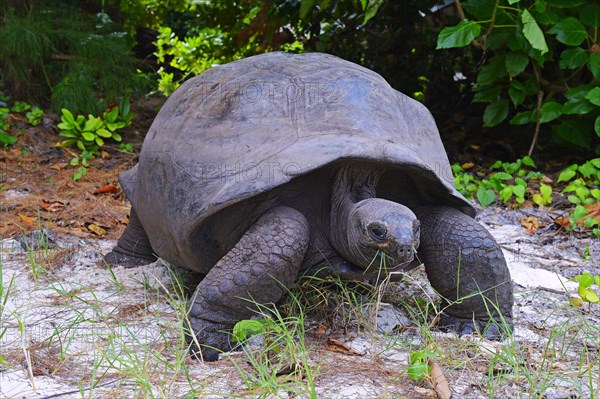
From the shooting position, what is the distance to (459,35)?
521cm

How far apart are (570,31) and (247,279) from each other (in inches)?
157

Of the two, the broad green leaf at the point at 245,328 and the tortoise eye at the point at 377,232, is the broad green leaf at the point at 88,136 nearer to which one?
the broad green leaf at the point at 245,328

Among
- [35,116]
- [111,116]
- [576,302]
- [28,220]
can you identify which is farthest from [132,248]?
[35,116]

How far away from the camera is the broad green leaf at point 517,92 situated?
5898 millimetres

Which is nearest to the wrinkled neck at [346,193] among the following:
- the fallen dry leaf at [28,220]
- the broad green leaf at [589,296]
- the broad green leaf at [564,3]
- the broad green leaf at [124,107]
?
the broad green leaf at [589,296]

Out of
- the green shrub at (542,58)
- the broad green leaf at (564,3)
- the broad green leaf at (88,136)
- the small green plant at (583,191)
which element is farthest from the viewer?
the broad green leaf at (88,136)

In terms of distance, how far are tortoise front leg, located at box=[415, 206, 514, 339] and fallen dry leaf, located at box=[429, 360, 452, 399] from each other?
51cm

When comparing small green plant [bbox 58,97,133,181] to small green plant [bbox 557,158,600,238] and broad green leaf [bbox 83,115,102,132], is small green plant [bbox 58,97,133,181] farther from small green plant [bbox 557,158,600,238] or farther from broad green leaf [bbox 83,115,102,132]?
small green plant [bbox 557,158,600,238]

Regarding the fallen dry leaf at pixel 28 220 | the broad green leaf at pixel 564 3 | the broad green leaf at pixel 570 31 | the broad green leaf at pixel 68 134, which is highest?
the broad green leaf at pixel 564 3

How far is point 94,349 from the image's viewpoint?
8.01 ft

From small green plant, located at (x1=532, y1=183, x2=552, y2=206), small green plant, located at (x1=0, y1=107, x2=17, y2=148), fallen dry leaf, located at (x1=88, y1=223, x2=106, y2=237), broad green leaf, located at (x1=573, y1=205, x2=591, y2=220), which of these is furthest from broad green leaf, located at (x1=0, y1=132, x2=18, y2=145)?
broad green leaf, located at (x1=573, y1=205, x2=591, y2=220)

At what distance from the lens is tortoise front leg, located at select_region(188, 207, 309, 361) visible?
8.54ft

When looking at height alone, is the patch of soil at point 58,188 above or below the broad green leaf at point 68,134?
below

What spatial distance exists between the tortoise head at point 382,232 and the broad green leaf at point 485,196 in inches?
102
